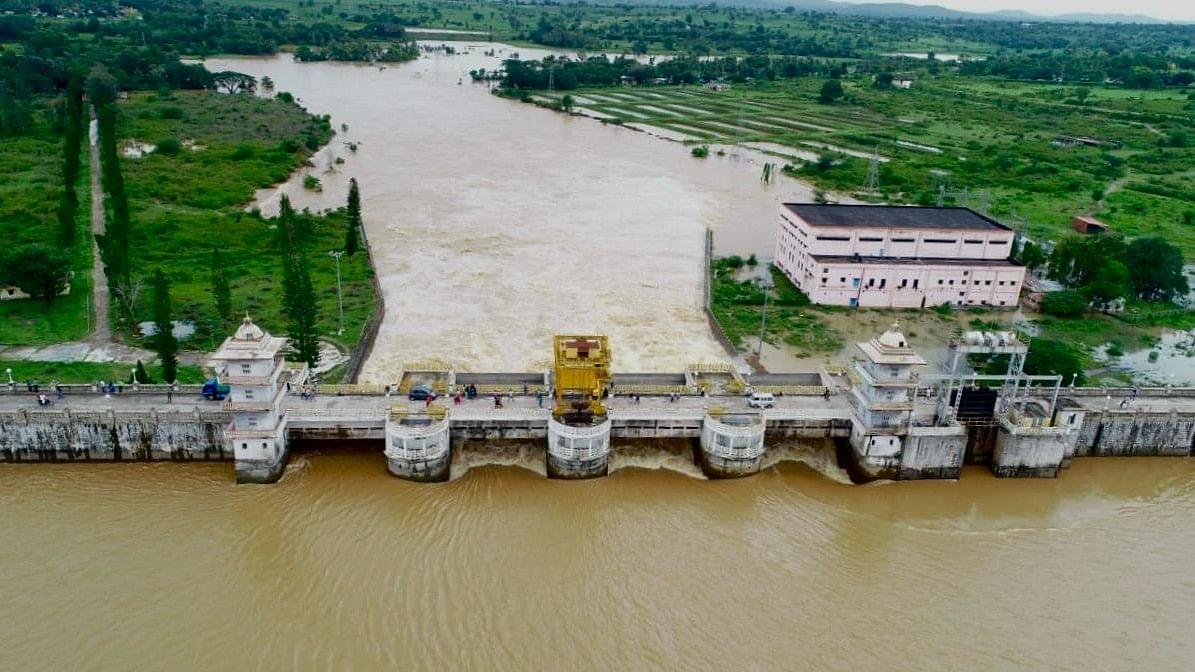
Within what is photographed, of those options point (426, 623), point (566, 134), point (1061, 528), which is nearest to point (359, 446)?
point (426, 623)

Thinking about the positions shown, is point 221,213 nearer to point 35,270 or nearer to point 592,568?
point 35,270

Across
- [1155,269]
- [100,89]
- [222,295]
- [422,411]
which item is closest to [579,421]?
[422,411]

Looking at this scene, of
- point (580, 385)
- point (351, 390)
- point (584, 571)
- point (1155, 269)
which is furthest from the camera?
point (1155, 269)

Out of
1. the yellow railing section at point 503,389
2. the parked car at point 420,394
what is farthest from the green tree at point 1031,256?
the parked car at point 420,394

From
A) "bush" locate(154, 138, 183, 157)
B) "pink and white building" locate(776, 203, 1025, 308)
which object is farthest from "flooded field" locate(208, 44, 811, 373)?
"bush" locate(154, 138, 183, 157)

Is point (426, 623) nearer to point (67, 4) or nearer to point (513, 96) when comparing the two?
point (513, 96)

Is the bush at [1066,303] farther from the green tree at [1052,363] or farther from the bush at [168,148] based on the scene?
the bush at [168,148]

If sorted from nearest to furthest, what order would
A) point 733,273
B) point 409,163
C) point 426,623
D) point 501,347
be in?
point 426,623 < point 501,347 < point 733,273 < point 409,163
